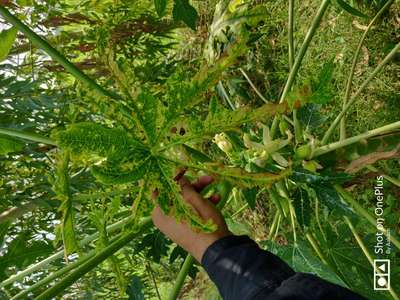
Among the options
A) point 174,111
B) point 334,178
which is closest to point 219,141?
point 334,178

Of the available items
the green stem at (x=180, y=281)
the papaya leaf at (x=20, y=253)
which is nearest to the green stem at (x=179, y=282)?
the green stem at (x=180, y=281)

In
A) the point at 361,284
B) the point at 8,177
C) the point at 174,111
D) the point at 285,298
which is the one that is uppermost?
the point at 8,177

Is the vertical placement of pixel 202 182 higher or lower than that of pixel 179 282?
higher

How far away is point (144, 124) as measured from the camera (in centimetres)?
62

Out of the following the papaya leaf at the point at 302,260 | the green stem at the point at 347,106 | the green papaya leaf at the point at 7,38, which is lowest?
the papaya leaf at the point at 302,260

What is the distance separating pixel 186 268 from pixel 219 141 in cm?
24

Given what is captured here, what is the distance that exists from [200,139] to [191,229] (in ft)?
0.49

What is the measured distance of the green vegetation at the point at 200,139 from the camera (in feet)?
2.03

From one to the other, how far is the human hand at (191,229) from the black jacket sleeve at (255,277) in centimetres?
2

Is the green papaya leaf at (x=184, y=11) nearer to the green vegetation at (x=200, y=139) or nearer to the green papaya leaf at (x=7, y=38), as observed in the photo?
the green vegetation at (x=200, y=139)

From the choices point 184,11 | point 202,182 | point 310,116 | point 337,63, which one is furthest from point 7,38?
point 337,63

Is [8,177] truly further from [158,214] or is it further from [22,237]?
[158,214]

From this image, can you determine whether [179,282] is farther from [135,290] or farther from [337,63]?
[337,63]

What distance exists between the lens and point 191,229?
28.8 inches
